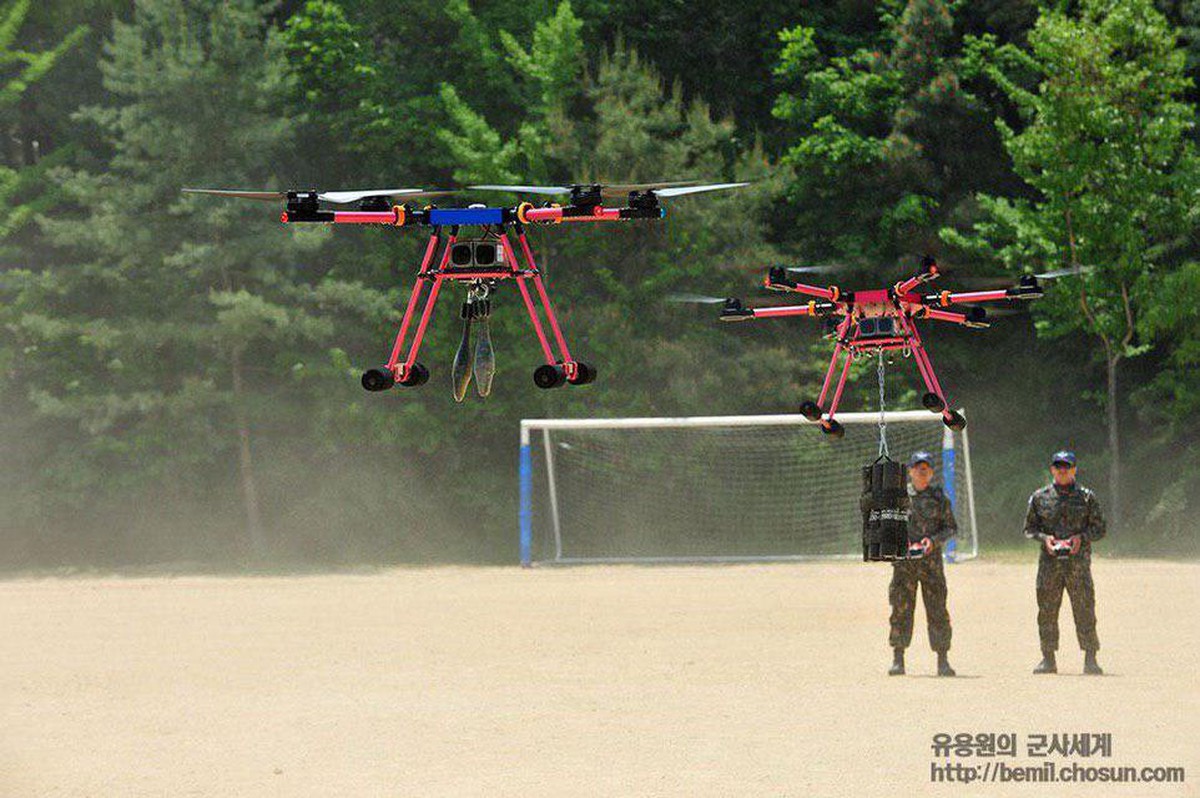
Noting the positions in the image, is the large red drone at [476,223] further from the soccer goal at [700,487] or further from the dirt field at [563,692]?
the soccer goal at [700,487]

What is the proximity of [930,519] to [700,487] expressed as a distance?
2011 cm

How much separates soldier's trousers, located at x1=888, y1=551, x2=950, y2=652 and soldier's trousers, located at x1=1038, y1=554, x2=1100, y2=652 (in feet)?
3.16

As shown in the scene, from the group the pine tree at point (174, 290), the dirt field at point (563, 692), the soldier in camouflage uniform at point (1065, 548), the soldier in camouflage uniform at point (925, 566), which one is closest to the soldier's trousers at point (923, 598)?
the soldier in camouflage uniform at point (925, 566)

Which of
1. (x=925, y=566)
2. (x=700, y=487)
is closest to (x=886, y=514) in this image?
(x=925, y=566)

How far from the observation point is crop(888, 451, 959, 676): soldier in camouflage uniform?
17297 mm

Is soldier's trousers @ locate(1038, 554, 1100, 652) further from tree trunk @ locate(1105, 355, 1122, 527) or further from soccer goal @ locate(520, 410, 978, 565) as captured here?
soccer goal @ locate(520, 410, 978, 565)

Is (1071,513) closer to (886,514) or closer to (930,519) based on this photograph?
(930,519)

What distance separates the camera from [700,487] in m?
37.4

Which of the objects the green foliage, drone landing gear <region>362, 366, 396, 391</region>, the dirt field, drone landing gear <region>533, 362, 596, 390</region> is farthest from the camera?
the green foliage

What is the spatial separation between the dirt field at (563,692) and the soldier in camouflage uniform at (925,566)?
50 centimetres

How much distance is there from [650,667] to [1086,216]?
1449cm

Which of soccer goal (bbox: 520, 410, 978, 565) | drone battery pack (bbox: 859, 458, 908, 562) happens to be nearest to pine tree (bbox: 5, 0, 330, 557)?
soccer goal (bbox: 520, 410, 978, 565)

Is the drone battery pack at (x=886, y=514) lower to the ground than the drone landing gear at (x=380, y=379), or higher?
lower

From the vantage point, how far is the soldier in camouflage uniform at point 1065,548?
17031 mm
